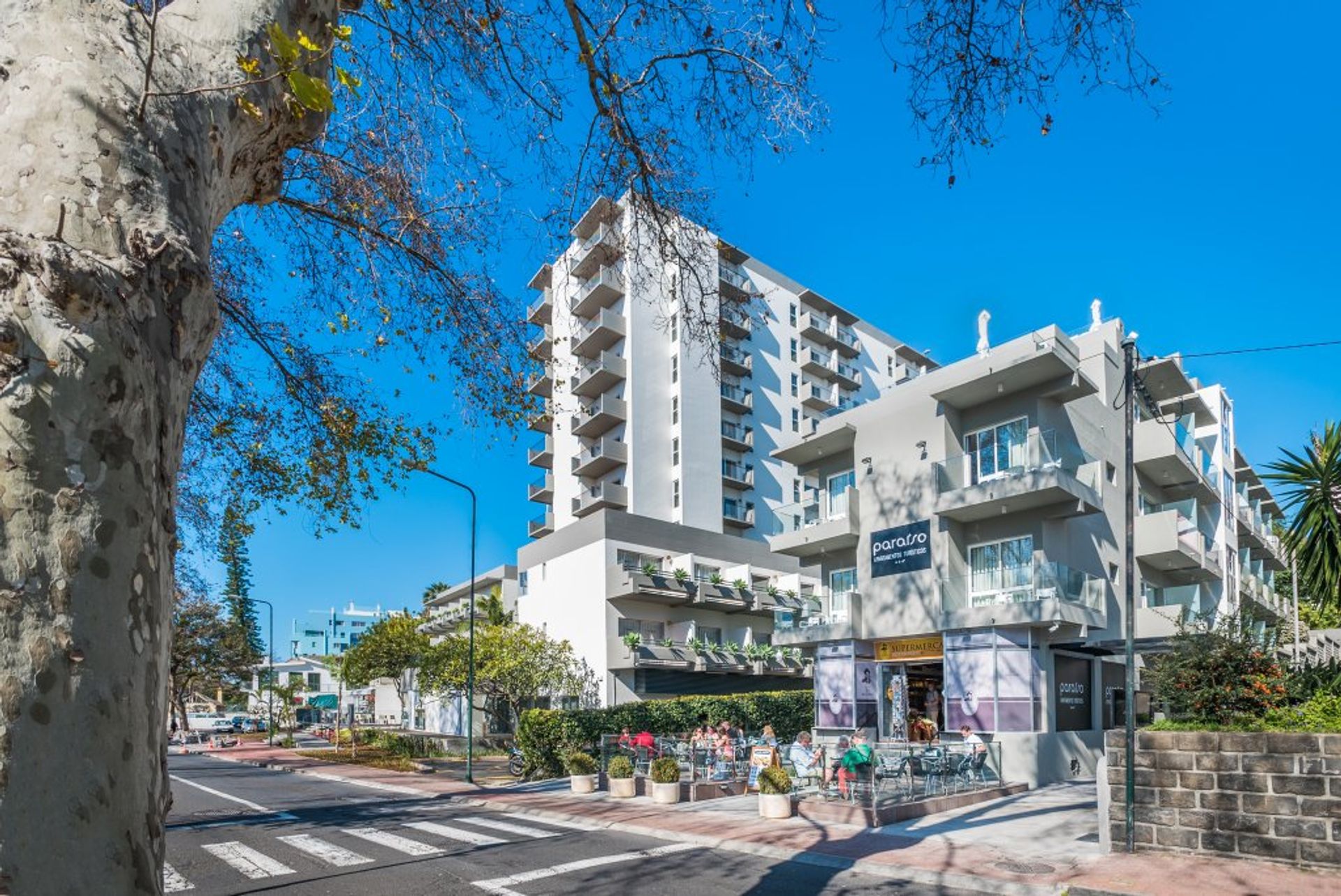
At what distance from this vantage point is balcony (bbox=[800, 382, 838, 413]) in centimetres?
5878

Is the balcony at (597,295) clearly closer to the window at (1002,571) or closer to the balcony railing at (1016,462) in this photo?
the balcony railing at (1016,462)

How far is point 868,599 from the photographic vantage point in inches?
1093

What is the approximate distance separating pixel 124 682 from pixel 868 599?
26824mm

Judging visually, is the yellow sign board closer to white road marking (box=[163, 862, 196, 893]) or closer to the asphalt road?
the asphalt road

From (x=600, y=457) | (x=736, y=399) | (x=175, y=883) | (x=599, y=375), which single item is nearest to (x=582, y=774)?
(x=175, y=883)

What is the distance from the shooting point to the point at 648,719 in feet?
95.0

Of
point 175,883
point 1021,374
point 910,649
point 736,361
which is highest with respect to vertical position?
point 736,361

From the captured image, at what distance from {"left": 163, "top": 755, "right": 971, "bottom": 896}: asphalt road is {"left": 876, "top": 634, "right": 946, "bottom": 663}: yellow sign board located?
13.1 m

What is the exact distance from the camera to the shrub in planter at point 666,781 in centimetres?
1850

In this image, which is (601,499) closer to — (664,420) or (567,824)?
(664,420)

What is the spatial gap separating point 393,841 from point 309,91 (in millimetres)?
14030

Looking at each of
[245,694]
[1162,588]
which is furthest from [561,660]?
[245,694]

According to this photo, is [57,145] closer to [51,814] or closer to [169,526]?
[169,526]

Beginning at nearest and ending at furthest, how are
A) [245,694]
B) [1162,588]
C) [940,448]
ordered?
[940,448] < [1162,588] < [245,694]
